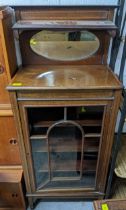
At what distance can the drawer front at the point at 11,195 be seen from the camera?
1.31 metres

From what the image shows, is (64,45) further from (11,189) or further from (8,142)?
(11,189)

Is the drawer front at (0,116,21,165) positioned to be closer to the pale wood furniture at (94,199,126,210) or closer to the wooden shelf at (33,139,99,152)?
the wooden shelf at (33,139,99,152)

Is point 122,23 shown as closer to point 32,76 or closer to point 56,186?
point 32,76

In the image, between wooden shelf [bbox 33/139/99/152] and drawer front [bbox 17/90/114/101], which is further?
A: wooden shelf [bbox 33/139/99/152]

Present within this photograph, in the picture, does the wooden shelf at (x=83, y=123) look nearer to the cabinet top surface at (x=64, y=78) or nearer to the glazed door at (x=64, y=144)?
the glazed door at (x=64, y=144)

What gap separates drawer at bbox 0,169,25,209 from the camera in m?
1.30

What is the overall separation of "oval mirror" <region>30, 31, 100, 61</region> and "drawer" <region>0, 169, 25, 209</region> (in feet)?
2.75

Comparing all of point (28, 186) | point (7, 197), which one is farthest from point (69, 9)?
point (7, 197)

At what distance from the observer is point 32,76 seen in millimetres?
1089

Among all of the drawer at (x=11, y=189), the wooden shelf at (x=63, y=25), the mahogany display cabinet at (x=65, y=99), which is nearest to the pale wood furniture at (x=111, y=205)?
the mahogany display cabinet at (x=65, y=99)

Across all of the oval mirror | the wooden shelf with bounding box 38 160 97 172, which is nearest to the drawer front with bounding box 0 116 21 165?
the wooden shelf with bounding box 38 160 97 172

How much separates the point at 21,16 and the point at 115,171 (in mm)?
1148

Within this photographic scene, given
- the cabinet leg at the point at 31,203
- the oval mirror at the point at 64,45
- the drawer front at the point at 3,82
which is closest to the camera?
the drawer front at the point at 3,82

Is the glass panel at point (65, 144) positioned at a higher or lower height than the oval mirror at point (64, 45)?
lower
